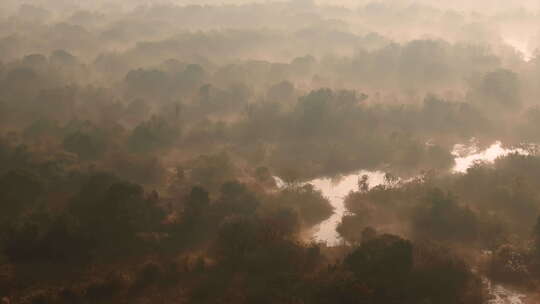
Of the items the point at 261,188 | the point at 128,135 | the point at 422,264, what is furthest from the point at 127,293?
the point at 128,135

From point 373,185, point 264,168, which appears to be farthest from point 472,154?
point 264,168

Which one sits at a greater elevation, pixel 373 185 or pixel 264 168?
pixel 264 168

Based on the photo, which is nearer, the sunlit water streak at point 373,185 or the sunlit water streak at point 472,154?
the sunlit water streak at point 373,185

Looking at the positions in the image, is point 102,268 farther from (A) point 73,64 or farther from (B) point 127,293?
(A) point 73,64

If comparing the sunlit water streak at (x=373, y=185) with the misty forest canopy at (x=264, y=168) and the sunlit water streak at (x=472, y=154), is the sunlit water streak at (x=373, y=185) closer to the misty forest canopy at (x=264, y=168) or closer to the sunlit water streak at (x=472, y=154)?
the sunlit water streak at (x=472, y=154)

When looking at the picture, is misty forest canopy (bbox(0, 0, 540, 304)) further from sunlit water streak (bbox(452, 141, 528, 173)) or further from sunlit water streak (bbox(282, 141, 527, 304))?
sunlit water streak (bbox(452, 141, 528, 173))

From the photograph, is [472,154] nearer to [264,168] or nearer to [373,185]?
[373,185]

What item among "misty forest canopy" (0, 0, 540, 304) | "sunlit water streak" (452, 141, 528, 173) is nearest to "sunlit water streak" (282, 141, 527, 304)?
"sunlit water streak" (452, 141, 528, 173)

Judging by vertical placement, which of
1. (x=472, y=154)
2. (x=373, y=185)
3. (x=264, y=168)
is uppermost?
(x=472, y=154)

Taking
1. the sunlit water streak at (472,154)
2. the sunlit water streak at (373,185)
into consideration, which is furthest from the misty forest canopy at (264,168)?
the sunlit water streak at (472,154)
